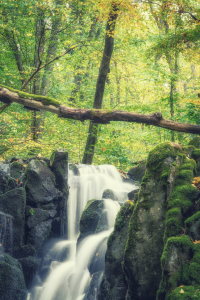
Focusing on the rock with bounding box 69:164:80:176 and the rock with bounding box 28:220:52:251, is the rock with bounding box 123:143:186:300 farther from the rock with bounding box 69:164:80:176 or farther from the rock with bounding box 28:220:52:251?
the rock with bounding box 69:164:80:176

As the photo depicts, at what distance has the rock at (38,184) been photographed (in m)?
6.70

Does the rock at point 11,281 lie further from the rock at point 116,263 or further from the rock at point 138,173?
the rock at point 138,173

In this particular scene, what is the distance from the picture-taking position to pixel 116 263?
13.8 ft

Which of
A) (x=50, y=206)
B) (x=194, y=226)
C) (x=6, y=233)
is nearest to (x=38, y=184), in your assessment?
(x=50, y=206)

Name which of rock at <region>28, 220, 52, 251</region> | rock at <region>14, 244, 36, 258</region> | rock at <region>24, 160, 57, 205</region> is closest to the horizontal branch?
rock at <region>24, 160, 57, 205</region>

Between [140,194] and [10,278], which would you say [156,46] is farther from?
[10,278]

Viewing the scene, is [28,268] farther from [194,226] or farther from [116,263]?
[194,226]

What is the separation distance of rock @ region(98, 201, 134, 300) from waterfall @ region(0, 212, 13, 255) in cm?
279

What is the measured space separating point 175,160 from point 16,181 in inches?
187

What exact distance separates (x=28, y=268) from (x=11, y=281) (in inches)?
31.5

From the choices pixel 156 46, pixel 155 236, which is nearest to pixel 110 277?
pixel 155 236

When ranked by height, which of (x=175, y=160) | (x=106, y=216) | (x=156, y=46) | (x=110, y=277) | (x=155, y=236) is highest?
(x=156, y=46)

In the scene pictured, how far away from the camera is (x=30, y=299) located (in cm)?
513

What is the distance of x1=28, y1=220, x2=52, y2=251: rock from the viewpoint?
20.6 feet
